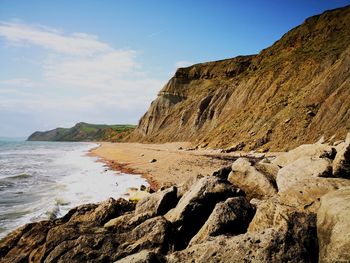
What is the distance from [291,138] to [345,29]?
95.9 feet

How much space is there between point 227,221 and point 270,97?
4148 centimetres

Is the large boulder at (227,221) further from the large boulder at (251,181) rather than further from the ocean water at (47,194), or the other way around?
the ocean water at (47,194)

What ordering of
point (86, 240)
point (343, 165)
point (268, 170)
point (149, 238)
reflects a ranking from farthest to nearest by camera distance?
point (268, 170) → point (343, 165) → point (86, 240) → point (149, 238)

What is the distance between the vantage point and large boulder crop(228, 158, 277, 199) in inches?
349

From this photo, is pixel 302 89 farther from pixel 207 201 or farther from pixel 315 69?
pixel 207 201

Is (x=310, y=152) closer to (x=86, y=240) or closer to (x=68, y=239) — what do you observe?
(x=86, y=240)

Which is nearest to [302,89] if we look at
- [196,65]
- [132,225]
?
[132,225]

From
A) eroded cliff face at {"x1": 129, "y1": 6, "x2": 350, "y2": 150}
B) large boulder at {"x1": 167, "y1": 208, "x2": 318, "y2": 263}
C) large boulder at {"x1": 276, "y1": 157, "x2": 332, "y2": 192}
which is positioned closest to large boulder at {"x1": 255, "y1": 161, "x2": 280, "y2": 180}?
large boulder at {"x1": 276, "y1": 157, "x2": 332, "y2": 192}

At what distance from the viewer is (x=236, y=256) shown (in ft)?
16.9

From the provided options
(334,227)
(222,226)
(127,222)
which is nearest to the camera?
(334,227)

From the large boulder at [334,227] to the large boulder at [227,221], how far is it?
1.87 m

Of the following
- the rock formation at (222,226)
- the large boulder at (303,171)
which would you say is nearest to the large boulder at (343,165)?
the rock formation at (222,226)

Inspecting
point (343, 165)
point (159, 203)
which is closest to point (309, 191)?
point (343, 165)

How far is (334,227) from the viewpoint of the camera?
4.95m
